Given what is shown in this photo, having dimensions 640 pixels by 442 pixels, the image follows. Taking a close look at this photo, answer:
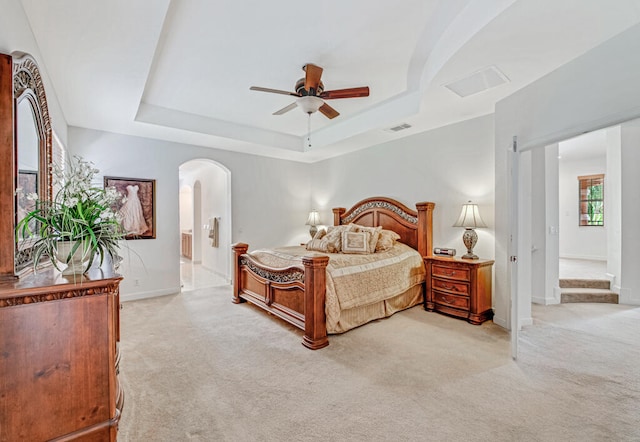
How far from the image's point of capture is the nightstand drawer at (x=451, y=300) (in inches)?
139

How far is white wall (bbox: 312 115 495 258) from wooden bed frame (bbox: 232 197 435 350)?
8.7 inches

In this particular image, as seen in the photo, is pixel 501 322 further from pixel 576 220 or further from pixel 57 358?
pixel 576 220

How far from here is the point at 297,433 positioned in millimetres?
1714

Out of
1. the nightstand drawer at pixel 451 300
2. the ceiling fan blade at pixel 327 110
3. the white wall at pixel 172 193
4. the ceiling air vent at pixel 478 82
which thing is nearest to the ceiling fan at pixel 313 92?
the ceiling fan blade at pixel 327 110

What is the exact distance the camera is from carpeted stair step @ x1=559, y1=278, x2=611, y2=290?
4.42 m

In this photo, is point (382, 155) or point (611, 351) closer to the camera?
point (611, 351)

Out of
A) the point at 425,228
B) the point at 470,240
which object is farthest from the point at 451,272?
the point at 425,228

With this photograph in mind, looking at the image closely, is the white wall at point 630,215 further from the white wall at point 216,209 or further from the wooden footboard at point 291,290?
the white wall at point 216,209

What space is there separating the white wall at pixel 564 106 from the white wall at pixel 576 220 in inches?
Result: 208

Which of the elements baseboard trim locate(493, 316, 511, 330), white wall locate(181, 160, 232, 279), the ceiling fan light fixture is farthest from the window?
white wall locate(181, 160, 232, 279)

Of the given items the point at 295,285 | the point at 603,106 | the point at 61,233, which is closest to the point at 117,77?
the point at 61,233

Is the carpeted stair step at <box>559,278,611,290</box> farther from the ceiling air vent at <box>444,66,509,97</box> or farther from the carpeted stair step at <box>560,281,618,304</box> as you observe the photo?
the ceiling air vent at <box>444,66,509,97</box>

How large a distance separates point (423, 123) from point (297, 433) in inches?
154

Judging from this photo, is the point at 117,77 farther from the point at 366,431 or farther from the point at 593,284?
the point at 593,284
